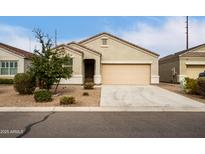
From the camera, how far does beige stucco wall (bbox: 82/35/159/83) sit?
101 ft

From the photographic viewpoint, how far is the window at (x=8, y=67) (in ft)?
97.5

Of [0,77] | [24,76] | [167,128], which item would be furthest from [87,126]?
[0,77]

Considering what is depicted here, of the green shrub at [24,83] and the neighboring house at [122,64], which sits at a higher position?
the neighboring house at [122,64]

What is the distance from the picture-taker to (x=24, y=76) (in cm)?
1912

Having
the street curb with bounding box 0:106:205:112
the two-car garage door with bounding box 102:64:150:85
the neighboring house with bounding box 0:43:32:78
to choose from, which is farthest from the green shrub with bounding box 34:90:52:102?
the two-car garage door with bounding box 102:64:150:85

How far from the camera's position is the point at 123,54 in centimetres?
3091

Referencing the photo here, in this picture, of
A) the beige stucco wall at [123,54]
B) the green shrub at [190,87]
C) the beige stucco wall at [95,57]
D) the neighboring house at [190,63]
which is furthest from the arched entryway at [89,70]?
the green shrub at [190,87]

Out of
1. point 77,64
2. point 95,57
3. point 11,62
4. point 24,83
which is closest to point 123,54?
point 95,57

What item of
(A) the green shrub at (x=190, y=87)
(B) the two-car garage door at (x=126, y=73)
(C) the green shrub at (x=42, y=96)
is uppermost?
(B) the two-car garage door at (x=126, y=73)

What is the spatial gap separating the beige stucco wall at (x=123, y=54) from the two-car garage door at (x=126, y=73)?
544 millimetres

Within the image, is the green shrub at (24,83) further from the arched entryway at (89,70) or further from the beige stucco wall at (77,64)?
the arched entryway at (89,70)

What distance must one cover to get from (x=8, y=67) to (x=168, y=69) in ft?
67.6

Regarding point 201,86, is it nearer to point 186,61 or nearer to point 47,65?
point 47,65

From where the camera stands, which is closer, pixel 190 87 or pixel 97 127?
pixel 97 127
